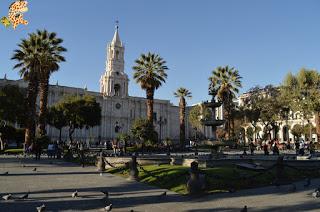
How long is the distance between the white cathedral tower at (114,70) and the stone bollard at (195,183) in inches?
2965

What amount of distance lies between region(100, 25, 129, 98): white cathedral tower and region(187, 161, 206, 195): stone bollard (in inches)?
2965

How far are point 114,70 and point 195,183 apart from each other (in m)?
76.3

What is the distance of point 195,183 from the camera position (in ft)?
36.5

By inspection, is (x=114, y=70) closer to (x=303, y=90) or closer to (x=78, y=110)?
(x=78, y=110)

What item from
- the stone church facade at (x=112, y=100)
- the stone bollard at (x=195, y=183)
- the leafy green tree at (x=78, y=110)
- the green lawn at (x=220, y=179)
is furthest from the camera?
the stone church facade at (x=112, y=100)

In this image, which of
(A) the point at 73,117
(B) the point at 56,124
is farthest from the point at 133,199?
(B) the point at 56,124

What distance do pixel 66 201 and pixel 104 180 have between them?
491 cm

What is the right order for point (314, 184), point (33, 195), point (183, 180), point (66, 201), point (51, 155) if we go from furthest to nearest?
point (51, 155)
point (314, 184)
point (183, 180)
point (33, 195)
point (66, 201)

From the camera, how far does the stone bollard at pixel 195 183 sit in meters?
11.0

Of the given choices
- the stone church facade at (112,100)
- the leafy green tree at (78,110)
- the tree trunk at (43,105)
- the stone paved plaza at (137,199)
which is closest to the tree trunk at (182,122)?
the leafy green tree at (78,110)

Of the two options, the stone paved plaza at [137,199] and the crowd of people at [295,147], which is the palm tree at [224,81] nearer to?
the crowd of people at [295,147]

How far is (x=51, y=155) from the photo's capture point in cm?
2894

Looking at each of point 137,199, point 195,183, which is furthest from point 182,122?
point 137,199

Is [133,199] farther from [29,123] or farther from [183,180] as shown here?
[29,123]
